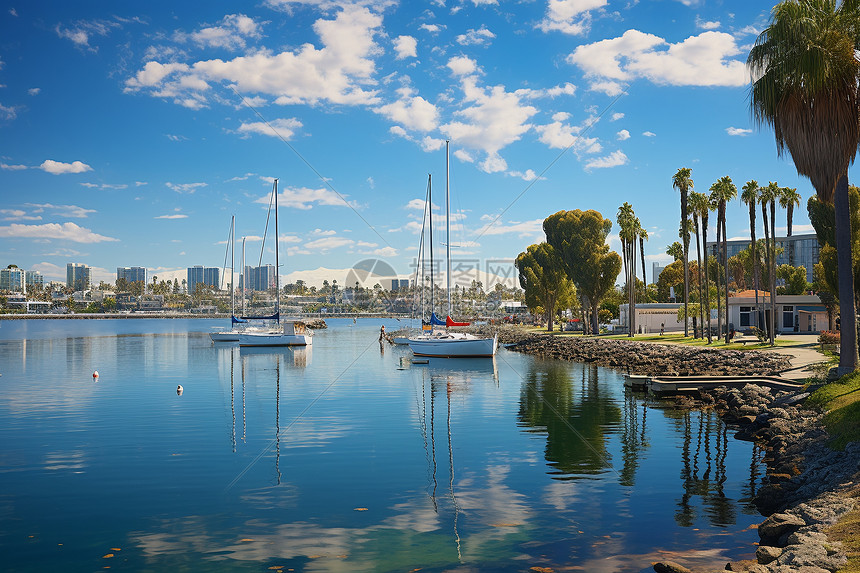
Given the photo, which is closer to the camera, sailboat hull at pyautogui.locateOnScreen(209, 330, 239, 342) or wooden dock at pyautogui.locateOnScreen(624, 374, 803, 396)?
wooden dock at pyautogui.locateOnScreen(624, 374, 803, 396)

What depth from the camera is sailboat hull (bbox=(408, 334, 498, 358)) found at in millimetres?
63594

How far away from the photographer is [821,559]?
10742mm

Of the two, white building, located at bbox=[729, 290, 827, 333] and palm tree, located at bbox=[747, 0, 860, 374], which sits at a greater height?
palm tree, located at bbox=[747, 0, 860, 374]

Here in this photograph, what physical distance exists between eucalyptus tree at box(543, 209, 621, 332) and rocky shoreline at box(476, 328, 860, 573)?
40293 mm

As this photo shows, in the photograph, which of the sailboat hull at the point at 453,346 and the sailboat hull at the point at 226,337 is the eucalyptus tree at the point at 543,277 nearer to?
the sailboat hull at the point at 453,346

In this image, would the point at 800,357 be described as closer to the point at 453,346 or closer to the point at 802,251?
the point at 453,346

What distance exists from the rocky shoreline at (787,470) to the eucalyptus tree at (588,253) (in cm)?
4029

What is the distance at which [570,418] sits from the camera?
31281 mm

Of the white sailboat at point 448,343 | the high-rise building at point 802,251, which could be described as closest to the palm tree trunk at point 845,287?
the white sailboat at point 448,343

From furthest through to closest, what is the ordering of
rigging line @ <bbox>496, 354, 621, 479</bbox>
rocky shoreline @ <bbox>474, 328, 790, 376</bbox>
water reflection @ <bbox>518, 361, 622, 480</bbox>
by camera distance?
rocky shoreline @ <bbox>474, 328, 790, 376</bbox>, water reflection @ <bbox>518, 361, 622, 480</bbox>, rigging line @ <bbox>496, 354, 621, 479</bbox>

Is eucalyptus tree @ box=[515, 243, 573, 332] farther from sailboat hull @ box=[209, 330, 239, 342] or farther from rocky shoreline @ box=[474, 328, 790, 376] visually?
sailboat hull @ box=[209, 330, 239, 342]

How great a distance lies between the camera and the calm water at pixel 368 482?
1380cm

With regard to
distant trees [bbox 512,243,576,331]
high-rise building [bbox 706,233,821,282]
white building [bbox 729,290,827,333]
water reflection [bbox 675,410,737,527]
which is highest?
high-rise building [bbox 706,233,821,282]

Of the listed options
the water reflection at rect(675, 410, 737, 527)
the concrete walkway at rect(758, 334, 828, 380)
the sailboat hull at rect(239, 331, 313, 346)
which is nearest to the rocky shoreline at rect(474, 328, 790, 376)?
the concrete walkway at rect(758, 334, 828, 380)
